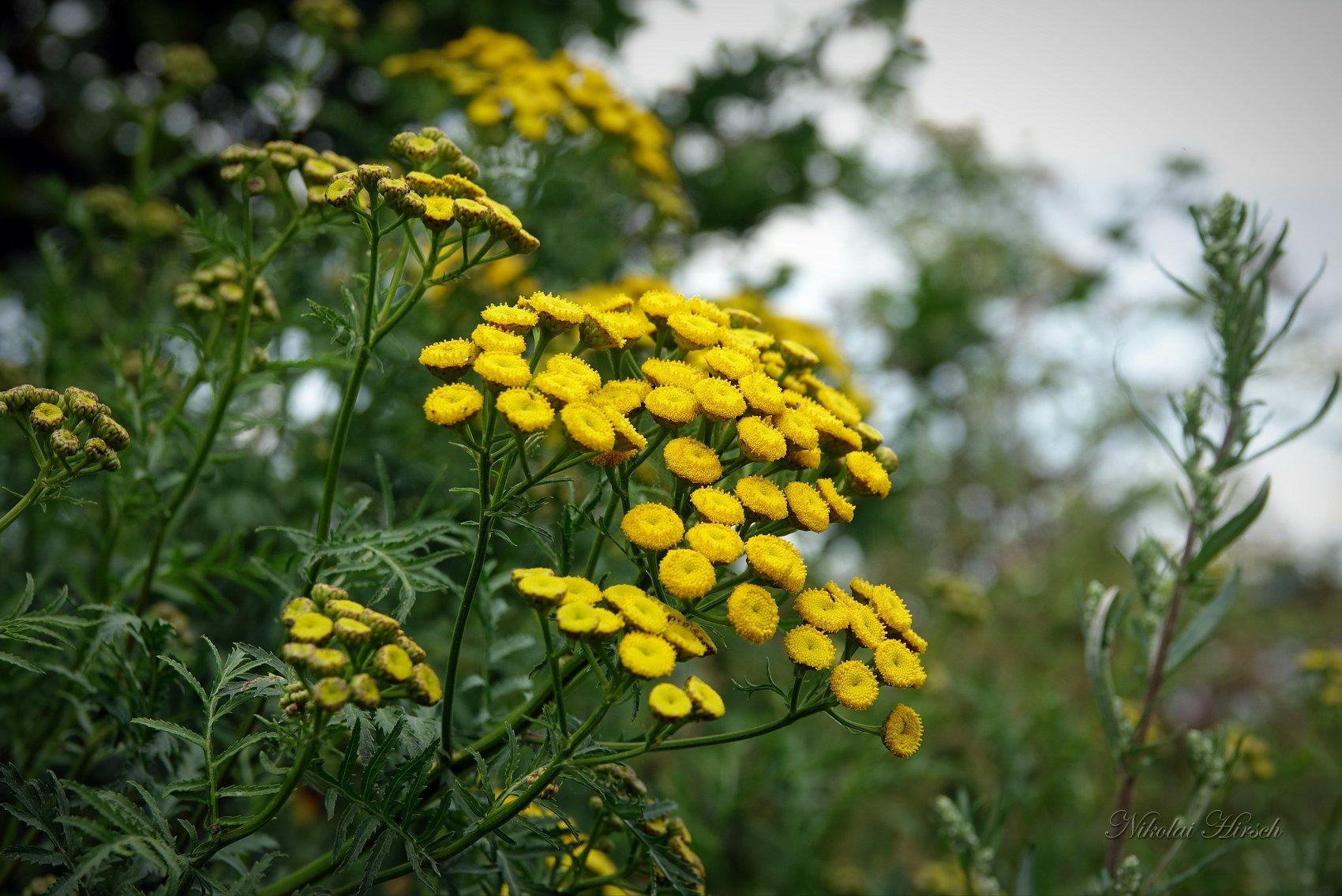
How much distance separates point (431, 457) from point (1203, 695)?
20.3ft

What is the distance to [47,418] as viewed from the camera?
146 cm

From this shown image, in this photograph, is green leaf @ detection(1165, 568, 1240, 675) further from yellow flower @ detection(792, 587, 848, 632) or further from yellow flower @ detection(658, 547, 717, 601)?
yellow flower @ detection(658, 547, 717, 601)

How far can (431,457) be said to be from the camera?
2.53 m

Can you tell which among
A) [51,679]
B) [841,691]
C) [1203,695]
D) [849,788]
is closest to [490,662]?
[841,691]

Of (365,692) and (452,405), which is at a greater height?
(452,405)

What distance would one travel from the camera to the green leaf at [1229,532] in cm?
180

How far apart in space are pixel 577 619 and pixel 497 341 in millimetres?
461

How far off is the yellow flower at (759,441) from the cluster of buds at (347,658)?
57 cm

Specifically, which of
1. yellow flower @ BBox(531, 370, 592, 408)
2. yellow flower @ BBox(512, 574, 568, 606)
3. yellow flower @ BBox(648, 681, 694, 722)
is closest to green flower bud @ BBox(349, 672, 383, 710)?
yellow flower @ BBox(512, 574, 568, 606)

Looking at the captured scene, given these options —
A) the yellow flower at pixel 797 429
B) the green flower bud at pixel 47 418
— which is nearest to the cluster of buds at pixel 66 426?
the green flower bud at pixel 47 418

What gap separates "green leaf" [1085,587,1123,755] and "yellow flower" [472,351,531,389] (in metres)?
1.32

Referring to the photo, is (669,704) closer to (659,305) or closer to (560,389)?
(560,389)

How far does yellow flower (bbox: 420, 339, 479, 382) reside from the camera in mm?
1423

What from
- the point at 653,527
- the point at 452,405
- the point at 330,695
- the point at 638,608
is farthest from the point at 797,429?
the point at 330,695
